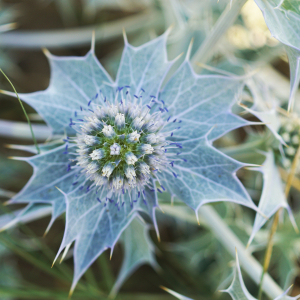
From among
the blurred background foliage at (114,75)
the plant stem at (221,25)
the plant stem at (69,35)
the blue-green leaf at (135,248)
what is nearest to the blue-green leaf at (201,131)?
the plant stem at (221,25)

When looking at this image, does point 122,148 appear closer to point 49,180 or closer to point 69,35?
point 49,180

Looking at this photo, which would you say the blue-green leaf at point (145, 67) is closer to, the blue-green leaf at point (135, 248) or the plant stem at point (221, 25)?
the plant stem at point (221, 25)

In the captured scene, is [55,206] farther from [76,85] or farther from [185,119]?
[185,119]

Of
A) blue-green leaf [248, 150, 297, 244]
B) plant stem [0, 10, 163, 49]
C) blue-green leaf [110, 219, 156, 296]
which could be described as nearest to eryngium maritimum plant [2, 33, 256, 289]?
blue-green leaf [248, 150, 297, 244]

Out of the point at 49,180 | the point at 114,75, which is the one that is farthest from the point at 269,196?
the point at 114,75

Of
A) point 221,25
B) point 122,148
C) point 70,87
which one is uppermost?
point 221,25

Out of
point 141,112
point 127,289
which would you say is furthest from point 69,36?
point 127,289
